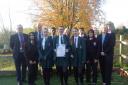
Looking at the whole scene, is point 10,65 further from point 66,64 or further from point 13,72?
point 66,64

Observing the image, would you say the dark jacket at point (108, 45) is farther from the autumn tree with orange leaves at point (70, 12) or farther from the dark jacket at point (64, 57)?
the autumn tree with orange leaves at point (70, 12)

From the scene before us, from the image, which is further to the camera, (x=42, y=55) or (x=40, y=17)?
(x=40, y=17)

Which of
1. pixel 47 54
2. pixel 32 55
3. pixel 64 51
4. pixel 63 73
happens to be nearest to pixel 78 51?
pixel 64 51

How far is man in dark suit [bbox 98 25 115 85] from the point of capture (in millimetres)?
10188

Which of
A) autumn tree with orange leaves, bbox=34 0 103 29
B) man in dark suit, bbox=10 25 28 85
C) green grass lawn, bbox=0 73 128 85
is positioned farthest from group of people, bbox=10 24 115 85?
autumn tree with orange leaves, bbox=34 0 103 29

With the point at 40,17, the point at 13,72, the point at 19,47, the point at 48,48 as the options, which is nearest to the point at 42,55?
the point at 48,48

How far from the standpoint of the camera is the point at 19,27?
34.8 feet

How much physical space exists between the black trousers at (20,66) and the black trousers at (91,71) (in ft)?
6.17

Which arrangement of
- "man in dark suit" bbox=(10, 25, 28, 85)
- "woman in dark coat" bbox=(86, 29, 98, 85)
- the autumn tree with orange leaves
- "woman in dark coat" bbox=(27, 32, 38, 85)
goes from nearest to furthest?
"woman in dark coat" bbox=(27, 32, 38, 85), "woman in dark coat" bbox=(86, 29, 98, 85), "man in dark suit" bbox=(10, 25, 28, 85), the autumn tree with orange leaves

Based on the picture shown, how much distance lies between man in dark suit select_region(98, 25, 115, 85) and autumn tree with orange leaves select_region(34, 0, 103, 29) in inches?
346

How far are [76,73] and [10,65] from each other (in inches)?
162

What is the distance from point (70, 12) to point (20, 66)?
9635 mm

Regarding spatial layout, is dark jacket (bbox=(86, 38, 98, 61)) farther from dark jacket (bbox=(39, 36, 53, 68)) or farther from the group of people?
dark jacket (bbox=(39, 36, 53, 68))

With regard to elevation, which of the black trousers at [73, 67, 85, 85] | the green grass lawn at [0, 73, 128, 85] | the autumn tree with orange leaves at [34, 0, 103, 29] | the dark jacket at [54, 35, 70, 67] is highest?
the autumn tree with orange leaves at [34, 0, 103, 29]
